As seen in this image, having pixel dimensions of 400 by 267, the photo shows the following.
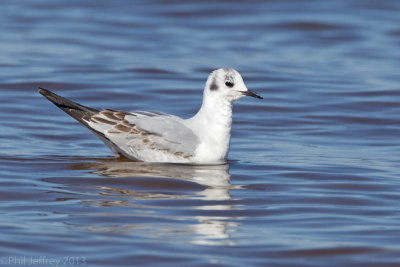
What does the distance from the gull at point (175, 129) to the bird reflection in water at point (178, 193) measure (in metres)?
0.12

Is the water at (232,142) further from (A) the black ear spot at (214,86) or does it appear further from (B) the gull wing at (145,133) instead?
(A) the black ear spot at (214,86)

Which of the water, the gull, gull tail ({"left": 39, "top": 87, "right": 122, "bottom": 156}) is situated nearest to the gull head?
the gull

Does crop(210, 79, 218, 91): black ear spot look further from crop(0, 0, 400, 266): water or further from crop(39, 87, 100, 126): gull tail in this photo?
crop(39, 87, 100, 126): gull tail

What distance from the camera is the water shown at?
6.34m

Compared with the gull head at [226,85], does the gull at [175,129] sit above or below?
below

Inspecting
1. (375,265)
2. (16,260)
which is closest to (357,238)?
(375,265)

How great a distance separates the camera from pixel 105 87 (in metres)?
13.3

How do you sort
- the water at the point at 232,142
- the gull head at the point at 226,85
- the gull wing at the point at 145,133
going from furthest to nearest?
1. the gull head at the point at 226,85
2. the gull wing at the point at 145,133
3. the water at the point at 232,142

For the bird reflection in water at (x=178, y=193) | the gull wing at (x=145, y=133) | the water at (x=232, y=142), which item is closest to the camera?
the water at (x=232, y=142)

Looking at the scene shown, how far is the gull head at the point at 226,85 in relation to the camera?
9055 mm

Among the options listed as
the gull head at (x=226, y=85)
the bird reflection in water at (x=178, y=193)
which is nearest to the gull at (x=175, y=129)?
the gull head at (x=226, y=85)

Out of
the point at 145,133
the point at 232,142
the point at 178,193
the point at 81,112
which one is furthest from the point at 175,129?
the point at 232,142

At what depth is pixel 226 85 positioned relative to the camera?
29.8 feet

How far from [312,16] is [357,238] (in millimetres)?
13084
